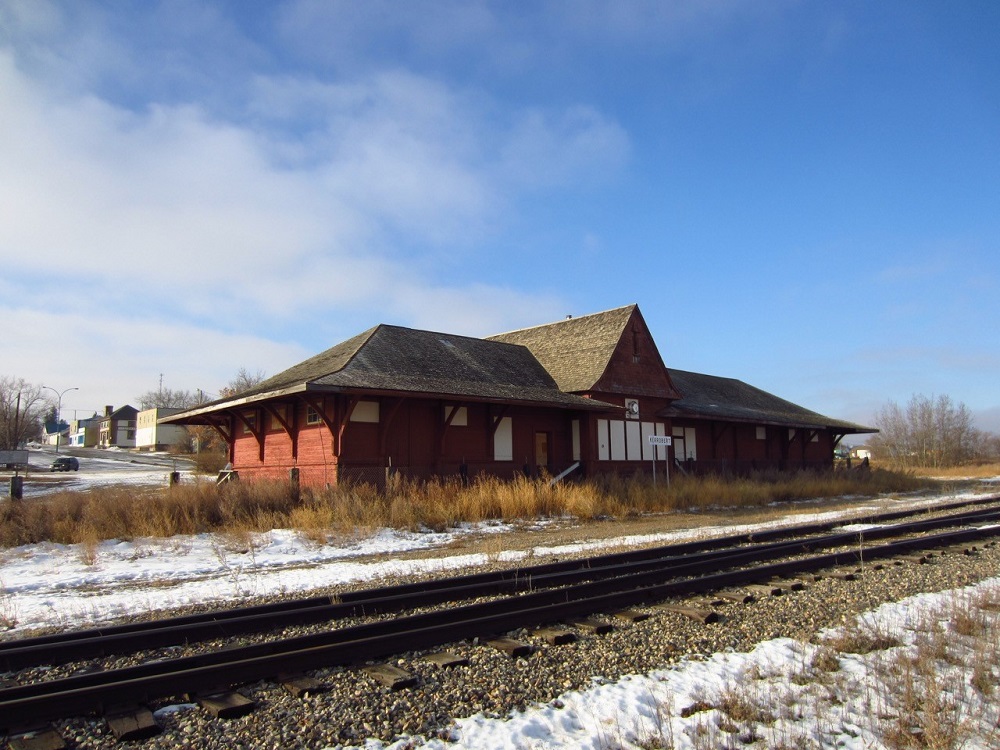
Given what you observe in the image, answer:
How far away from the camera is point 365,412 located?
1942 cm

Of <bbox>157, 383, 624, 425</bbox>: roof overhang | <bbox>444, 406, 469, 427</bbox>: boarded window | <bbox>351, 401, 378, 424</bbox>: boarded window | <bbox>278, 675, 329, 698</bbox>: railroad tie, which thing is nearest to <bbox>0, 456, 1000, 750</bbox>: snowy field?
<bbox>278, 675, 329, 698</bbox>: railroad tie

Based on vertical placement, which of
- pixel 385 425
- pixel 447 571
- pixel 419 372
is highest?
pixel 419 372

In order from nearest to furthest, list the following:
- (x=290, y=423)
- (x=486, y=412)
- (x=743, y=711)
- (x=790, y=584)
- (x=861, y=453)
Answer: (x=743, y=711) < (x=790, y=584) < (x=290, y=423) < (x=486, y=412) < (x=861, y=453)

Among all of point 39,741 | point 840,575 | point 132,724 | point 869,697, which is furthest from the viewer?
point 840,575

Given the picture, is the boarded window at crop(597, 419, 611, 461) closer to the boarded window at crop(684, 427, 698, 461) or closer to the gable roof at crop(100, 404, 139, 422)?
the boarded window at crop(684, 427, 698, 461)

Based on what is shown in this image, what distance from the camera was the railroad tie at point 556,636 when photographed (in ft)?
19.8

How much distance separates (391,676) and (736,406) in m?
31.9

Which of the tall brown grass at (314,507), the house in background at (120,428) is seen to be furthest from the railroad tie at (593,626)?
the house in background at (120,428)

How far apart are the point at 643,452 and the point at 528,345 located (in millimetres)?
7135

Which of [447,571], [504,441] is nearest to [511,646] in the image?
[447,571]

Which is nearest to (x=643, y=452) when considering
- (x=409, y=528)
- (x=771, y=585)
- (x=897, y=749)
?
(x=409, y=528)

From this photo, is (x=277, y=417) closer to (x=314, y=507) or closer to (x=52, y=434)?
(x=314, y=507)

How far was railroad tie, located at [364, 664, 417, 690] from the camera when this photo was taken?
4.92 metres

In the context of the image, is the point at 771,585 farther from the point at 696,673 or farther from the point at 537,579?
the point at 696,673
